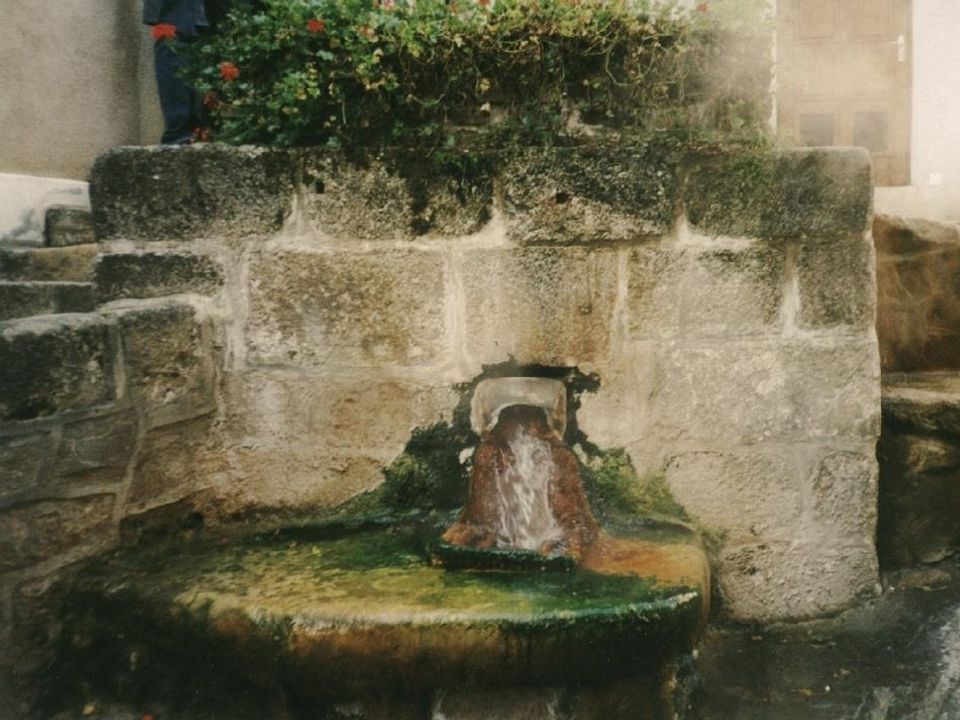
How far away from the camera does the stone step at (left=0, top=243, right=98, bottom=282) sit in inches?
124

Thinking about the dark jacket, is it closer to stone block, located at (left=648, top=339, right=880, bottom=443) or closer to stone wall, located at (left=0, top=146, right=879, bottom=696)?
stone wall, located at (left=0, top=146, right=879, bottom=696)

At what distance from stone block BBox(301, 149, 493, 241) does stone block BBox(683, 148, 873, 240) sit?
0.62 meters

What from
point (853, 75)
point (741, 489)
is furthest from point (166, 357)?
point (853, 75)

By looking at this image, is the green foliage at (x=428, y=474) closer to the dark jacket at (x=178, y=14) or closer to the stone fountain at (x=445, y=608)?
the stone fountain at (x=445, y=608)

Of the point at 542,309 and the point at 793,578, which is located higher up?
the point at 542,309

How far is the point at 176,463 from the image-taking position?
2168 millimetres

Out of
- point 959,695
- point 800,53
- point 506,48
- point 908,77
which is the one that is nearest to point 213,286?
point 506,48

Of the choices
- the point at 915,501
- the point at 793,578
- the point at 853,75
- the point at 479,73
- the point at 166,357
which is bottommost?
the point at 793,578

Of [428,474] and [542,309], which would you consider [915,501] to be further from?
[428,474]

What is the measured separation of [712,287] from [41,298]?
7.50 ft

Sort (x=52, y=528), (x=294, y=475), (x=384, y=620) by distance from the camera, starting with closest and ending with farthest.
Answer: (x=384, y=620) → (x=52, y=528) → (x=294, y=475)

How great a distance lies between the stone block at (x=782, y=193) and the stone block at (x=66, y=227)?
2.85m

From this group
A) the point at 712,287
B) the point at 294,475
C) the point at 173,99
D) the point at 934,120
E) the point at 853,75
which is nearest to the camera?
the point at 712,287

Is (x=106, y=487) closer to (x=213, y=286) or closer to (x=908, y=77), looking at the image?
(x=213, y=286)
